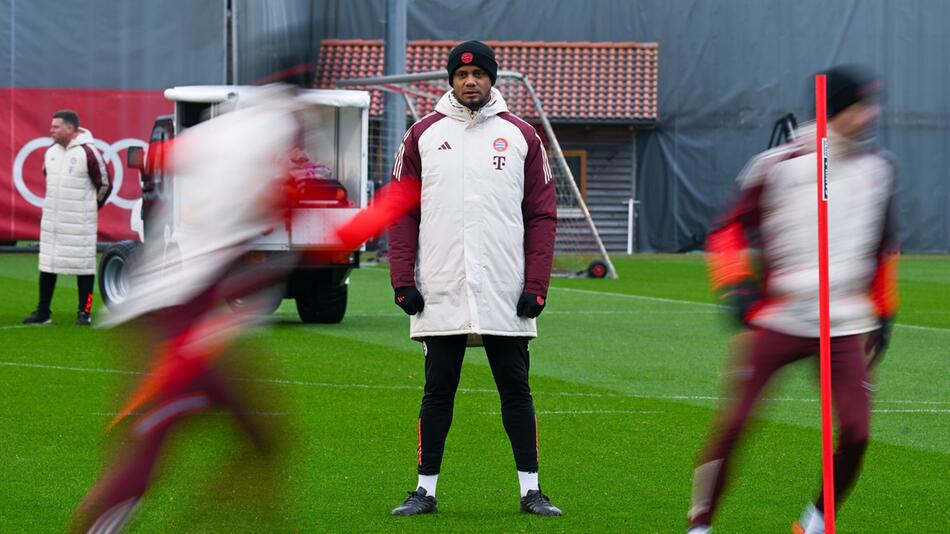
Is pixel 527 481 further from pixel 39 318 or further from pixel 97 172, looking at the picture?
pixel 39 318

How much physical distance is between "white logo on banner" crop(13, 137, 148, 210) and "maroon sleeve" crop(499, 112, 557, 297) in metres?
25.5

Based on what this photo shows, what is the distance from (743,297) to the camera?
593cm

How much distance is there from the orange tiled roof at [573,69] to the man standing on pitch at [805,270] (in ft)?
102

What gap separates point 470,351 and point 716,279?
8373 millimetres

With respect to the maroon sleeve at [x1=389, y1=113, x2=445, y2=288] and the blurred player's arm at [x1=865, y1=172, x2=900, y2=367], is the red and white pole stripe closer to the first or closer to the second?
the blurred player's arm at [x1=865, y1=172, x2=900, y2=367]

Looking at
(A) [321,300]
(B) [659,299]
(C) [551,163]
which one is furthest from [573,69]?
(A) [321,300]

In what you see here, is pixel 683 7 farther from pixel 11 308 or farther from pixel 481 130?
pixel 481 130

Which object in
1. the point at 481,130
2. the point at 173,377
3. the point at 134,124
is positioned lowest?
the point at 173,377

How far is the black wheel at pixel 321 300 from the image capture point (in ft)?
55.0

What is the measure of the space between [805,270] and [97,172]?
35.8ft

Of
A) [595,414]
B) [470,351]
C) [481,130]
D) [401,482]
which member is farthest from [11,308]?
[481,130]

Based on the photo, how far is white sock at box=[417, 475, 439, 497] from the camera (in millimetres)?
7000

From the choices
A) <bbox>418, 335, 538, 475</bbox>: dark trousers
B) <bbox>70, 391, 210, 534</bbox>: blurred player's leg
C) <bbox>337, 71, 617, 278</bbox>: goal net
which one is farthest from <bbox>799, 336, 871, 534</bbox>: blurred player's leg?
<bbox>337, 71, 617, 278</bbox>: goal net

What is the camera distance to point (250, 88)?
207 inches
